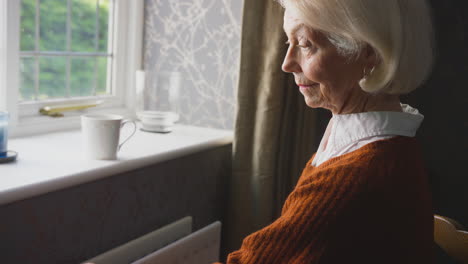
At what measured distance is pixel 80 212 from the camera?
1.34 metres

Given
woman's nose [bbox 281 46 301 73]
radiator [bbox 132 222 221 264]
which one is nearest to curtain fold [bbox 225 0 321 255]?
radiator [bbox 132 222 221 264]

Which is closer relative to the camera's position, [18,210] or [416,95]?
[18,210]

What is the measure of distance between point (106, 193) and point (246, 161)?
2.15 feet

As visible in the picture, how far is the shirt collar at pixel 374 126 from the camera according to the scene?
936mm

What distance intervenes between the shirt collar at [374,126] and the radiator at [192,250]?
28.0 inches

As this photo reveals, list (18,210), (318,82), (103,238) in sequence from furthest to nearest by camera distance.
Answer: (103,238) < (18,210) < (318,82)

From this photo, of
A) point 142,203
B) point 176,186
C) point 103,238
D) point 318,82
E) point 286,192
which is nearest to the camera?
point 318,82

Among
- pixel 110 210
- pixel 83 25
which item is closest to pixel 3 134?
pixel 110 210

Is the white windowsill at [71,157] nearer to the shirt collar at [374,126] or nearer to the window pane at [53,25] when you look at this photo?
the window pane at [53,25]

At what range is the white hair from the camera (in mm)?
901

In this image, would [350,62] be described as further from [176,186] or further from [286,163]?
[286,163]

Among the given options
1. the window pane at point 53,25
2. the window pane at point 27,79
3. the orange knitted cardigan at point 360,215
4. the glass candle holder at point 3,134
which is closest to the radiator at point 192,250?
the glass candle holder at point 3,134

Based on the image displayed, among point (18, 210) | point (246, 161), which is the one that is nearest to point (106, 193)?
point (18, 210)

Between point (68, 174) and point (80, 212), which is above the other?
point (68, 174)
